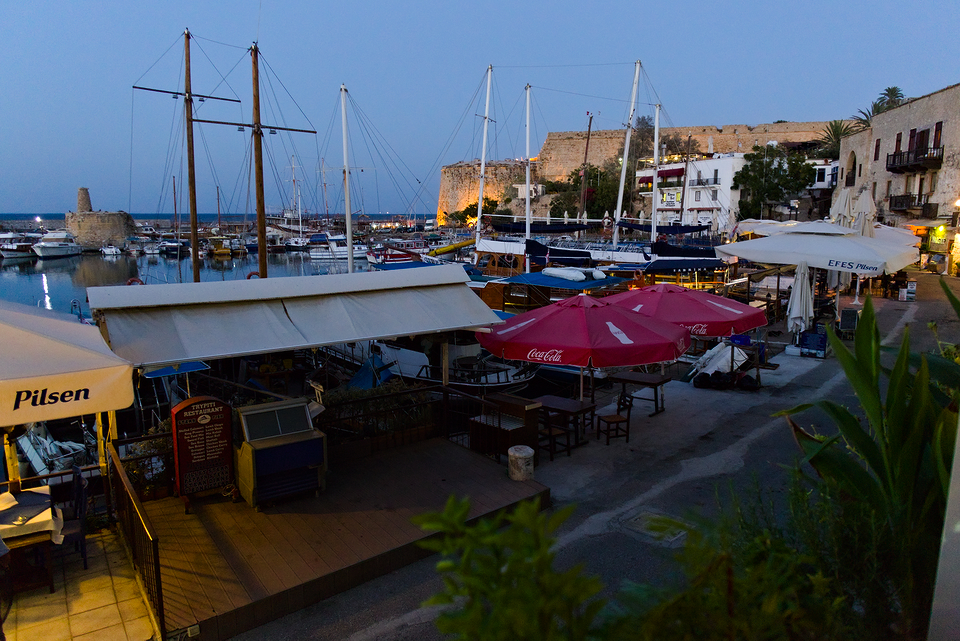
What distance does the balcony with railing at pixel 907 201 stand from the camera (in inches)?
1129

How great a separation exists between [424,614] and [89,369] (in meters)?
3.26

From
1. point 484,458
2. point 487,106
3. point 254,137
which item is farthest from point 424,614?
point 487,106

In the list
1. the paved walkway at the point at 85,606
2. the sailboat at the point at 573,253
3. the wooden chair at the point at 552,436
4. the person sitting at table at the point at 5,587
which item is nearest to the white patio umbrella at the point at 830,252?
the wooden chair at the point at 552,436

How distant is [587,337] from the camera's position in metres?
7.64

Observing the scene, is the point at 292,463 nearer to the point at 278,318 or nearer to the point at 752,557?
the point at 278,318

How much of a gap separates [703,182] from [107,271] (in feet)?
180

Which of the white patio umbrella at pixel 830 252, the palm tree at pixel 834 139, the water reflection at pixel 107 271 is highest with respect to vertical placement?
the palm tree at pixel 834 139

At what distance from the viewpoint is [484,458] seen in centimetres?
729

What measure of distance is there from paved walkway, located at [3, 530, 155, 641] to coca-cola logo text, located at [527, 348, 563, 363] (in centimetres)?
485

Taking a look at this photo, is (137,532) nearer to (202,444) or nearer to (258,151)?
(202,444)

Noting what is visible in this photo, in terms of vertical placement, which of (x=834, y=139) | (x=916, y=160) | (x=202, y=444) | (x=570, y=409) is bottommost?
(x=570, y=409)

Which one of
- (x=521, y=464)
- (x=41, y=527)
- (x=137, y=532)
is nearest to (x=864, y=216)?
(x=521, y=464)

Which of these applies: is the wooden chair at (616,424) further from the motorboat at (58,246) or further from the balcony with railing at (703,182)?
the motorboat at (58,246)

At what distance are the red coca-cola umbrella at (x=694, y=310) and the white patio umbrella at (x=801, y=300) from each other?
3.00 metres
